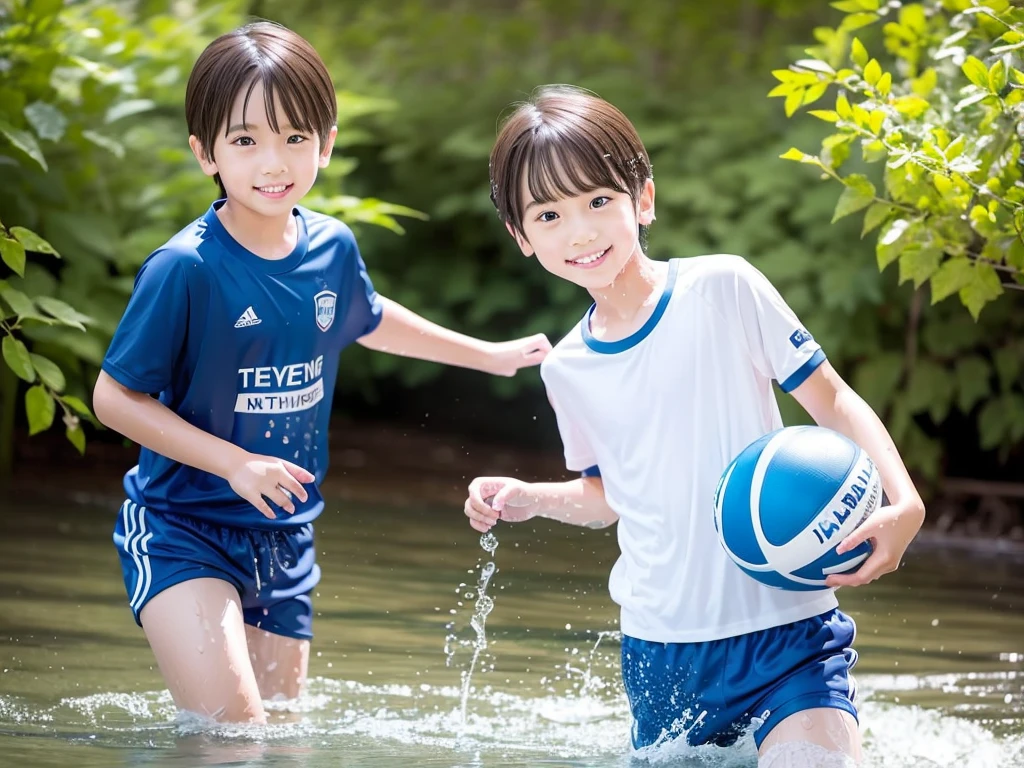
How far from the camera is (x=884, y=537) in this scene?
124 inches

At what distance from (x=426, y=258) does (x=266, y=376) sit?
706cm

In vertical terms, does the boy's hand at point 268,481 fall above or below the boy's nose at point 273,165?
below

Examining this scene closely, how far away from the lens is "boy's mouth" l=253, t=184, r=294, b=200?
3.98m

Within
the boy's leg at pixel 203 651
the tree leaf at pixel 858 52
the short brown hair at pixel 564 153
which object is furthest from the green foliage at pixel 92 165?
the short brown hair at pixel 564 153

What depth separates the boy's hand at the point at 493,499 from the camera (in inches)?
143

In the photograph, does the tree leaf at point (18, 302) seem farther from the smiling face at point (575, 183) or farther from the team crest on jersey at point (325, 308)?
the smiling face at point (575, 183)

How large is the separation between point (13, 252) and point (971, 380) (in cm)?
628

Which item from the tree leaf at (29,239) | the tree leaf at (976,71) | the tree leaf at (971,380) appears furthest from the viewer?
the tree leaf at (971,380)

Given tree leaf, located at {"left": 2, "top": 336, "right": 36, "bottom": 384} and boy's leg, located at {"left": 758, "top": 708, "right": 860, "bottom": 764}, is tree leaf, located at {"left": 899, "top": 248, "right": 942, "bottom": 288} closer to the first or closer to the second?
boy's leg, located at {"left": 758, "top": 708, "right": 860, "bottom": 764}

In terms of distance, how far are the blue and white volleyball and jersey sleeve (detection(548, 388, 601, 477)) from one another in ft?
2.01

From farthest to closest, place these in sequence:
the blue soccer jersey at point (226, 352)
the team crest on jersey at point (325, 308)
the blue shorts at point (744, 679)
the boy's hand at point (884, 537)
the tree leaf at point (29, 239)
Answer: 1. the team crest on jersey at point (325, 308)
2. the tree leaf at point (29, 239)
3. the blue soccer jersey at point (226, 352)
4. the blue shorts at point (744, 679)
5. the boy's hand at point (884, 537)

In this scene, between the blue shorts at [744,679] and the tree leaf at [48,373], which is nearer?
the blue shorts at [744,679]

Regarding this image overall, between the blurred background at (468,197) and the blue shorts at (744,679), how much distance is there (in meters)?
3.35

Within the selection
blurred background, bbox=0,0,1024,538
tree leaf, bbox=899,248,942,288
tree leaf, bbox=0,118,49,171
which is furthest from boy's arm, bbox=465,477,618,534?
blurred background, bbox=0,0,1024,538
